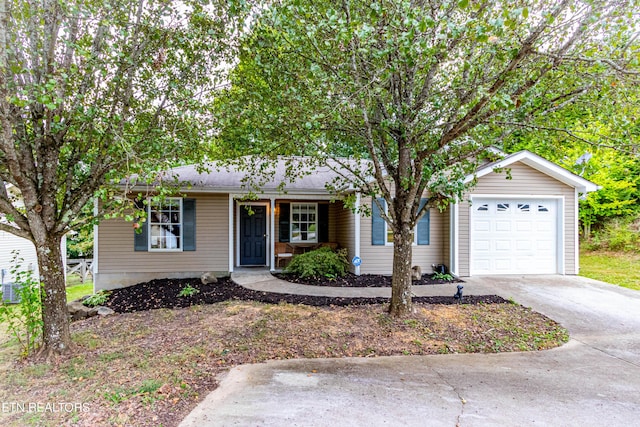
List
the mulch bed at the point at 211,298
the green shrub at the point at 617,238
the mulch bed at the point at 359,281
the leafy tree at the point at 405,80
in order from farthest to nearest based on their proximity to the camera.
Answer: the green shrub at the point at 617,238
the mulch bed at the point at 359,281
the mulch bed at the point at 211,298
the leafy tree at the point at 405,80

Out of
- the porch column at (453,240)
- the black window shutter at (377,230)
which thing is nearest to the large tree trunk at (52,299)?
the black window shutter at (377,230)

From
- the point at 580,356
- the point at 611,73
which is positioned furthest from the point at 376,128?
the point at 580,356

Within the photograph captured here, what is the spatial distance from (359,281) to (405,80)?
492 cm

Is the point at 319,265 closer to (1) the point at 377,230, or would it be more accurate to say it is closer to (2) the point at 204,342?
(1) the point at 377,230

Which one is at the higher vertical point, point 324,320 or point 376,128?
point 376,128

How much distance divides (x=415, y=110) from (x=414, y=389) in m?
3.59

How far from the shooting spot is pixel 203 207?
8.83 metres

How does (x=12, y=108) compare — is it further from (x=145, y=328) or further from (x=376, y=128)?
(x=376, y=128)

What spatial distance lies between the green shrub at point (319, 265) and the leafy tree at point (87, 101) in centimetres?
456

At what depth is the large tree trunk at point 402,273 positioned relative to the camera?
16.9ft

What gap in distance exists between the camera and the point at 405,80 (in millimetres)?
4773

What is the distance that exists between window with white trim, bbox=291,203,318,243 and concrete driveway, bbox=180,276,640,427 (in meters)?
6.54

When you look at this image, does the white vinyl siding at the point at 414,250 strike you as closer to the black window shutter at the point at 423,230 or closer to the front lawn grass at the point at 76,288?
the black window shutter at the point at 423,230

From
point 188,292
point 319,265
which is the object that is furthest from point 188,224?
point 319,265
